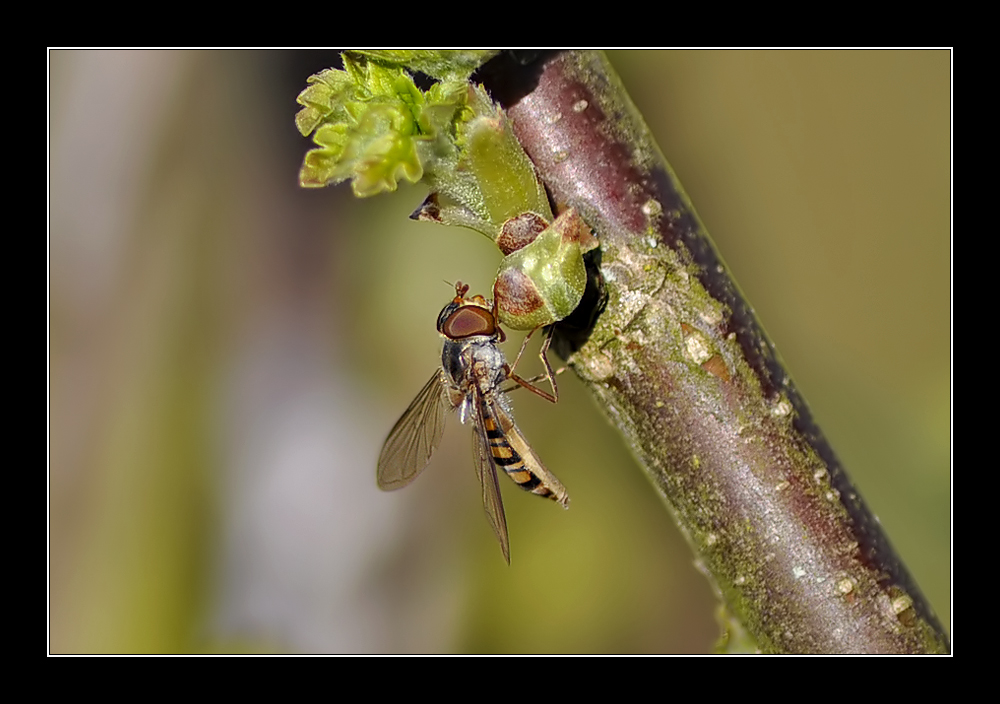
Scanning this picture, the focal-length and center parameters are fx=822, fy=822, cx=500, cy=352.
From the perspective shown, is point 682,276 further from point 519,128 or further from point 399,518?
point 399,518

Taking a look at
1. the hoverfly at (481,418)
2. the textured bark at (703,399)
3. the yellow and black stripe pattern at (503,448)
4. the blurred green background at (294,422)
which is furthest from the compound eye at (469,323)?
the blurred green background at (294,422)

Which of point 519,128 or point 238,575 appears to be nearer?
point 519,128

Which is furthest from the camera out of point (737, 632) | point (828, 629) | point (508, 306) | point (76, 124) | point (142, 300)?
point (142, 300)

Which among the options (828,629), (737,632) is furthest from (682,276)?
(737,632)

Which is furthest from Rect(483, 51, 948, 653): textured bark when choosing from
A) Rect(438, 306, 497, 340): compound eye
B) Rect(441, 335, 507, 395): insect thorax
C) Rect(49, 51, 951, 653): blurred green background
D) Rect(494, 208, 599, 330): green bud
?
Rect(49, 51, 951, 653): blurred green background

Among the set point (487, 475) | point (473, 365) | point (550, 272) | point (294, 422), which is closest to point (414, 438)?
point (487, 475)

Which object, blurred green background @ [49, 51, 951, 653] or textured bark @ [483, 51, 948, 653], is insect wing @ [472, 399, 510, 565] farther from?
blurred green background @ [49, 51, 951, 653]

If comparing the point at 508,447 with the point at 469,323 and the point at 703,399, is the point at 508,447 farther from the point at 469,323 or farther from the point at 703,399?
the point at 703,399
